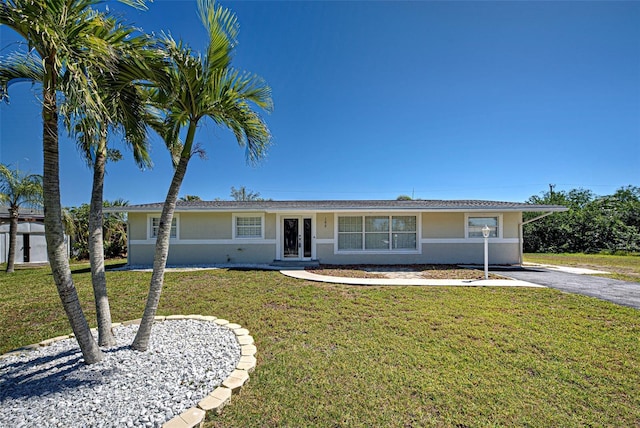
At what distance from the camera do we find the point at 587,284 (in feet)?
26.0

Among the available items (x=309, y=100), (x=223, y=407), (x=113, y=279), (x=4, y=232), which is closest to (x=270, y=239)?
(x=113, y=279)

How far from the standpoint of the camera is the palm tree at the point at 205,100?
305cm

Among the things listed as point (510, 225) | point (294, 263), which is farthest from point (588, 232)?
point (294, 263)

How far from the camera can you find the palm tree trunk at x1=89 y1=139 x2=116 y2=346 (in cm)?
342

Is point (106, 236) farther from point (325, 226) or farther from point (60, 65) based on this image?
point (60, 65)

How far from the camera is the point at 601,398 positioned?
2725mm

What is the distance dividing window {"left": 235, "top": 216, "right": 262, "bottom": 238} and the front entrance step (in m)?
1.65

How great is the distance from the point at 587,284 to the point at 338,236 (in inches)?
336

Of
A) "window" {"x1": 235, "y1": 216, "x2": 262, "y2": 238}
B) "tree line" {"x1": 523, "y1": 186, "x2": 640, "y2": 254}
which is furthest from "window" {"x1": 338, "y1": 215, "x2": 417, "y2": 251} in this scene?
"tree line" {"x1": 523, "y1": 186, "x2": 640, "y2": 254}

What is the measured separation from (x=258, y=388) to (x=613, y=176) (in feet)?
127

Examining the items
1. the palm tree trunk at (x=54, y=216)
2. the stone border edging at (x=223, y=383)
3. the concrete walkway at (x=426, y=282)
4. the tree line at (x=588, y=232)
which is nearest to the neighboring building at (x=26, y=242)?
the stone border edging at (x=223, y=383)

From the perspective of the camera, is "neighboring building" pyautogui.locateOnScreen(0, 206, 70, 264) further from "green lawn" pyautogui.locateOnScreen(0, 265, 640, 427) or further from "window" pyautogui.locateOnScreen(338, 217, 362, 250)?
"window" pyautogui.locateOnScreen(338, 217, 362, 250)

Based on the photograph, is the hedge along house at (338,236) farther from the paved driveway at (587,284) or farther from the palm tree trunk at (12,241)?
the palm tree trunk at (12,241)

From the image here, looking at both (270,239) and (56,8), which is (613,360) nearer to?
(56,8)
